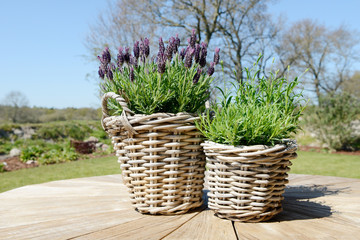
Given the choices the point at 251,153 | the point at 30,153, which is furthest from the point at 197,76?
the point at 30,153

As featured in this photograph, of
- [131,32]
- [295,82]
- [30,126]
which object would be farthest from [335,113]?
[30,126]

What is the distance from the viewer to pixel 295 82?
1203mm

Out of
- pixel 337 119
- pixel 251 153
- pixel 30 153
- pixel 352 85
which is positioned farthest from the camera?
pixel 352 85

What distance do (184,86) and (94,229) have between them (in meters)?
0.70

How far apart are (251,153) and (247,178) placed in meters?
0.12

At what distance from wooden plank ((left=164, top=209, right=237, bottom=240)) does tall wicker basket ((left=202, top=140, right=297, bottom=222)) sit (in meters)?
0.05

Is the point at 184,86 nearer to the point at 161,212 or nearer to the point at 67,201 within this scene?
the point at 161,212

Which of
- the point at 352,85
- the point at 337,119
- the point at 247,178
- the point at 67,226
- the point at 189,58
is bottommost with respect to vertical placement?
the point at 67,226

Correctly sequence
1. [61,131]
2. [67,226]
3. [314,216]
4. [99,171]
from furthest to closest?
[61,131]
[99,171]
[314,216]
[67,226]

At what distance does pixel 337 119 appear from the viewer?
9.74 m

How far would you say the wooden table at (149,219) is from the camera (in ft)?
3.54

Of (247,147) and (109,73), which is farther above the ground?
(109,73)

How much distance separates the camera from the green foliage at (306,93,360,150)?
967 centimetres

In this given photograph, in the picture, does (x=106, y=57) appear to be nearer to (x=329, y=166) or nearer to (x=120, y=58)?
(x=120, y=58)
